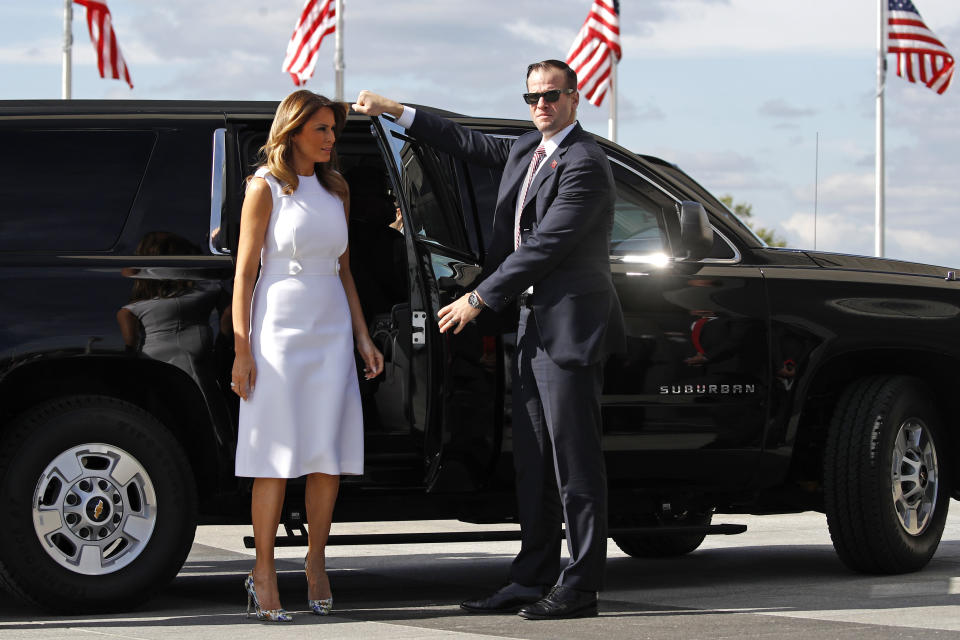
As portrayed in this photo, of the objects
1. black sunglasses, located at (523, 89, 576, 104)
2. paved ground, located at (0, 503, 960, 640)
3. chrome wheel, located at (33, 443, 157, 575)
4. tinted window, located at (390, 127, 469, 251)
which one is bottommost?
paved ground, located at (0, 503, 960, 640)

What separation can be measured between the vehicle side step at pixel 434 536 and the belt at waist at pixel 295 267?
985 millimetres

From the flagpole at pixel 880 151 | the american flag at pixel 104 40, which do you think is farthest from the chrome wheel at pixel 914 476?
the flagpole at pixel 880 151

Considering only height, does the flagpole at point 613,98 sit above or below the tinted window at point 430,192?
above

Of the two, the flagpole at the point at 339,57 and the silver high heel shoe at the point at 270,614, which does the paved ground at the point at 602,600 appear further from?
the flagpole at the point at 339,57

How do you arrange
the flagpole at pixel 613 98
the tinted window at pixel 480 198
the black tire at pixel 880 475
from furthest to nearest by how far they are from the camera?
1. the flagpole at pixel 613 98
2. the black tire at pixel 880 475
3. the tinted window at pixel 480 198

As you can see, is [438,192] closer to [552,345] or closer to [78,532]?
[552,345]

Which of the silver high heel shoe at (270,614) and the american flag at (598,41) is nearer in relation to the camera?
the silver high heel shoe at (270,614)

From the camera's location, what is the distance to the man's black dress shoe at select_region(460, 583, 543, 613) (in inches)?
223

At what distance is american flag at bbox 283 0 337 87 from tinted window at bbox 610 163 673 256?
14669mm

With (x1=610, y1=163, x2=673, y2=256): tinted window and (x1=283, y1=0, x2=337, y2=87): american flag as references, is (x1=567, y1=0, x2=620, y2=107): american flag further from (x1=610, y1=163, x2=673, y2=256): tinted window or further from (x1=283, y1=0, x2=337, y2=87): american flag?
(x1=610, y1=163, x2=673, y2=256): tinted window

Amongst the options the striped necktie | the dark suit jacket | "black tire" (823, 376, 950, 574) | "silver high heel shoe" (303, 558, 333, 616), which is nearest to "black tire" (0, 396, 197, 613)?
"silver high heel shoe" (303, 558, 333, 616)

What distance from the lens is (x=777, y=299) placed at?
625 centimetres

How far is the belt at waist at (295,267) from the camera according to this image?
5.47 meters

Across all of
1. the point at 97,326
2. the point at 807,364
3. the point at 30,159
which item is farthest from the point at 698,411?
the point at 30,159
